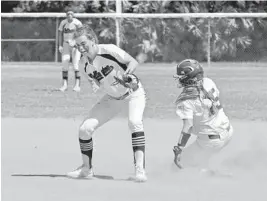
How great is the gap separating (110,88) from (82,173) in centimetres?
94

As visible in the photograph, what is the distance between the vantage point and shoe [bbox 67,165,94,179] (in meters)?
8.39

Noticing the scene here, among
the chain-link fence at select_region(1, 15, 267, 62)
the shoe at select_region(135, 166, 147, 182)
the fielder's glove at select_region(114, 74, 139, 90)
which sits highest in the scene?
the fielder's glove at select_region(114, 74, 139, 90)

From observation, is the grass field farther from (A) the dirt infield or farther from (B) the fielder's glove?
(B) the fielder's glove

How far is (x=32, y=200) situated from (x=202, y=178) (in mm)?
1904

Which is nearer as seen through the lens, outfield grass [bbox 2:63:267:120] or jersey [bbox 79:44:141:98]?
jersey [bbox 79:44:141:98]

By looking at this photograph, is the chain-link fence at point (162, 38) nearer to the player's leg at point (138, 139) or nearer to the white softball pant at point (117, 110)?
the white softball pant at point (117, 110)

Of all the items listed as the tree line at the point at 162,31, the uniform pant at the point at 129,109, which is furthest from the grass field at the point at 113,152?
the tree line at the point at 162,31

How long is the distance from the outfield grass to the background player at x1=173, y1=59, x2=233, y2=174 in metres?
5.69

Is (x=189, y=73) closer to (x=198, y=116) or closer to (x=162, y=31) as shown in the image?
(x=198, y=116)

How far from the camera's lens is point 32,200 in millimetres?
7117

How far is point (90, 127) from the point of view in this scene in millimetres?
8344

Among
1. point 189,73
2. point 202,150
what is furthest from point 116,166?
point 189,73

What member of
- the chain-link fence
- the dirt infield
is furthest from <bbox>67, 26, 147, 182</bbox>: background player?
the chain-link fence

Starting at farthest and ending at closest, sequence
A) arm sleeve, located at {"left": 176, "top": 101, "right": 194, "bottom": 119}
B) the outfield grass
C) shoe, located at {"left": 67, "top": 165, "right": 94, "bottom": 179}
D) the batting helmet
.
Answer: the outfield grass
shoe, located at {"left": 67, "top": 165, "right": 94, "bottom": 179}
the batting helmet
arm sleeve, located at {"left": 176, "top": 101, "right": 194, "bottom": 119}
